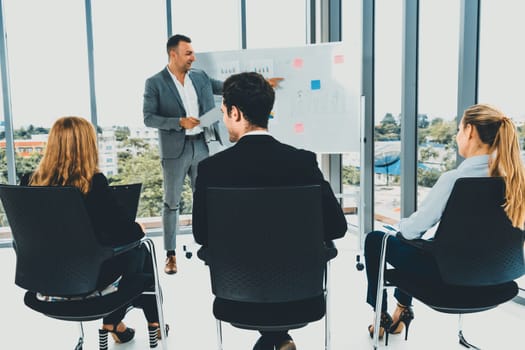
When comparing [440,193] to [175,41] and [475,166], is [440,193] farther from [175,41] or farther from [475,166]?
[175,41]

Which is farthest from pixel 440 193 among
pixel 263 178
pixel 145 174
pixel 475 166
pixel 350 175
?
pixel 145 174

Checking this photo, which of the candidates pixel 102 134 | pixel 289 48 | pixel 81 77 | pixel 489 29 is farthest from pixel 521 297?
pixel 81 77

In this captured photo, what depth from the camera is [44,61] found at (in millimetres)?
3953

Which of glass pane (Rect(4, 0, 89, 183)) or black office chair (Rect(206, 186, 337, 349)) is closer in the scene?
black office chair (Rect(206, 186, 337, 349))

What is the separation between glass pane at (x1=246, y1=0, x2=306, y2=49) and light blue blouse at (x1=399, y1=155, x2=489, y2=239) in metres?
3.03

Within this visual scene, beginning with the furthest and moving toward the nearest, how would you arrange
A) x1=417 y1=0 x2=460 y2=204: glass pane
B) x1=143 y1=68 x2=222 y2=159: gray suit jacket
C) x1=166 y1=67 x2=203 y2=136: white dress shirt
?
x1=166 y1=67 x2=203 y2=136: white dress shirt, x1=143 y1=68 x2=222 y2=159: gray suit jacket, x1=417 y1=0 x2=460 y2=204: glass pane

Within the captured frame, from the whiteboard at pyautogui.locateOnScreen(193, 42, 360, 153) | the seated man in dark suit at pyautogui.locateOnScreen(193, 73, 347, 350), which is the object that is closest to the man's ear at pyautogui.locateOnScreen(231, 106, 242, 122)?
the seated man in dark suit at pyautogui.locateOnScreen(193, 73, 347, 350)

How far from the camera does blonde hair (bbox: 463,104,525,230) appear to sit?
4.45 feet

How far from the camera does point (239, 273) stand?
1.30m

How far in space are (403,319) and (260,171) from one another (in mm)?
1226

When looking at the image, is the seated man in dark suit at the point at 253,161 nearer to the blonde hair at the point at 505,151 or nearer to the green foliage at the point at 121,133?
the blonde hair at the point at 505,151

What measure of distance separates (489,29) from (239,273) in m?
2.37

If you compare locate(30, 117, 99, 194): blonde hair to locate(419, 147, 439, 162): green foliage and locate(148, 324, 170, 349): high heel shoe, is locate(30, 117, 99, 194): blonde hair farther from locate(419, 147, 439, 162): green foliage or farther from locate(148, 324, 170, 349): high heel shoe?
locate(419, 147, 439, 162): green foliage

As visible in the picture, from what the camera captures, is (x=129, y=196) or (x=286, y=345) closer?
(x=286, y=345)
